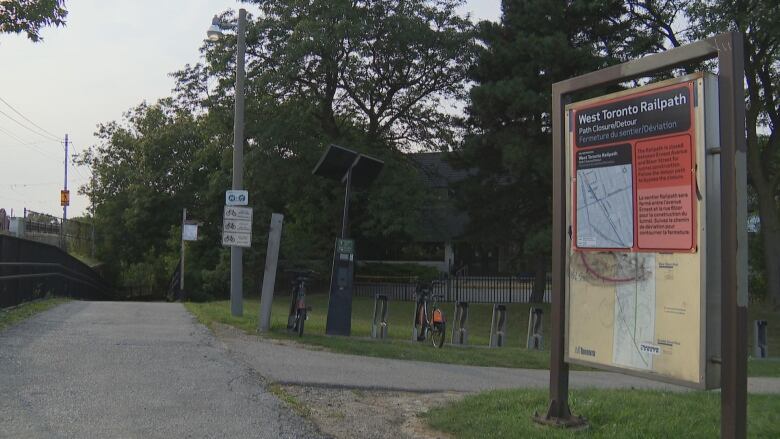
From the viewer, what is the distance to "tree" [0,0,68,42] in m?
10.4

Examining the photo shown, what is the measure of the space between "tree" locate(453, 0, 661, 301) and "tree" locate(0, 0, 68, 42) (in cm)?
1317

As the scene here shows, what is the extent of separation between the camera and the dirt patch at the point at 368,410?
5.68 m

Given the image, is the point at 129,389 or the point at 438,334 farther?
the point at 438,334

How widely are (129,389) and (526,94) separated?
1612cm

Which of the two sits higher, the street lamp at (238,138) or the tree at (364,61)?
the tree at (364,61)

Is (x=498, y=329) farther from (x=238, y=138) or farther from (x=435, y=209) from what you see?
(x=435, y=209)

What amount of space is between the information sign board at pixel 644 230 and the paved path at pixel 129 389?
248 cm

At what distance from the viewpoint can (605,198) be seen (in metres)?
5.41

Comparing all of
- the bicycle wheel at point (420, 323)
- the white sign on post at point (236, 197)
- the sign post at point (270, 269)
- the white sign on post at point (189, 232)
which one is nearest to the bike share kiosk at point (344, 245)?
the sign post at point (270, 269)

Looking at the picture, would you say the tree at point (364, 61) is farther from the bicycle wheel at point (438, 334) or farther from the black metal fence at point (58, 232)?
the bicycle wheel at point (438, 334)

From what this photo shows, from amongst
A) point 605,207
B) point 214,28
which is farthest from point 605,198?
point 214,28

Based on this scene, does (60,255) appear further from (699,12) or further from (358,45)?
(699,12)

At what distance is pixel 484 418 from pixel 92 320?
28.4ft

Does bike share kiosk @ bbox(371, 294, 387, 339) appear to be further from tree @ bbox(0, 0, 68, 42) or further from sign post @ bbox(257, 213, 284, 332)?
tree @ bbox(0, 0, 68, 42)
